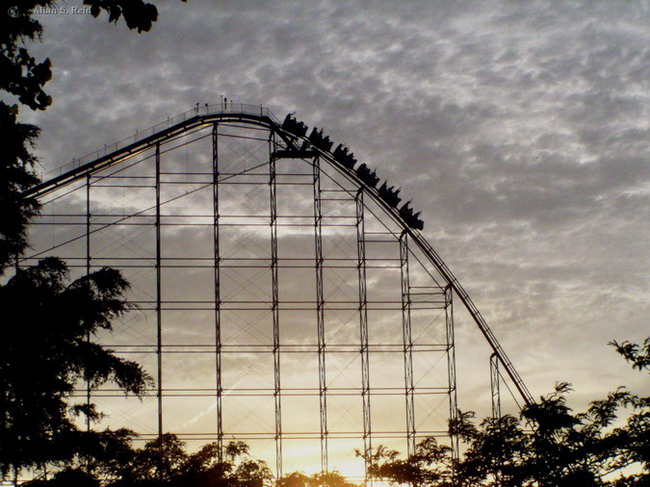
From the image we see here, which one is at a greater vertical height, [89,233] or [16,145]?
[89,233]

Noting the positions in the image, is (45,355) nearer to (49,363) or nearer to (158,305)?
(49,363)

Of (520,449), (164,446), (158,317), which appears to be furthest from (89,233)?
(520,449)

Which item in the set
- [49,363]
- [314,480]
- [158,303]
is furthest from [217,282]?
[49,363]

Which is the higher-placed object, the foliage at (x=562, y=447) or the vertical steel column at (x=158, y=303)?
the vertical steel column at (x=158, y=303)

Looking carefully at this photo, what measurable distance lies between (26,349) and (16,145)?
7171mm

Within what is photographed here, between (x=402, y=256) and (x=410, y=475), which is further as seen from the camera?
(x=402, y=256)

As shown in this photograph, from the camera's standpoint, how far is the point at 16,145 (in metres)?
8.42

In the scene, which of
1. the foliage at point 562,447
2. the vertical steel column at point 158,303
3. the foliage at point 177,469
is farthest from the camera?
the vertical steel column at point 158,303

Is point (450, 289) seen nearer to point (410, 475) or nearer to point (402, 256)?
point (402, 256)

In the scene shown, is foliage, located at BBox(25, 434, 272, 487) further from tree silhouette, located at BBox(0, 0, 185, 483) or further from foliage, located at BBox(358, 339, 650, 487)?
foliage, located at BBox(358, 339, 650, 487)

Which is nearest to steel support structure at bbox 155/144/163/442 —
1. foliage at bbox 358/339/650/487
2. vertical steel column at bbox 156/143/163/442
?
vertical steel column at bbox 156/143/163/442

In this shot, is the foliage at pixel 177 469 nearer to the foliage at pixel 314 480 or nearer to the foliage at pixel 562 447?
the foliage at pixel 314 480

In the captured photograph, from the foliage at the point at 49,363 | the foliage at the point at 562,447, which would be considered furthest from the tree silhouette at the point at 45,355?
the foliage at the point at 562,447

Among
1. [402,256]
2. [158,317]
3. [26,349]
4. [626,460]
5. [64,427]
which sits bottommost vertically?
[626,460]
